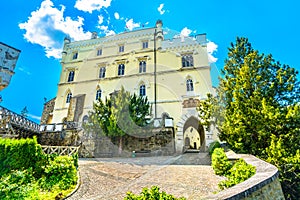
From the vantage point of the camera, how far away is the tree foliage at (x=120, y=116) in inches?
580

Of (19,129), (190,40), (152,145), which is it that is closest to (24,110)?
(19,129)

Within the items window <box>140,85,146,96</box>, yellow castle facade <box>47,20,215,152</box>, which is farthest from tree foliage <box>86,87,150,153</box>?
window <box>140,85,146,96</box>

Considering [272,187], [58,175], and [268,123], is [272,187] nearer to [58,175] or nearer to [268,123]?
[268,123]

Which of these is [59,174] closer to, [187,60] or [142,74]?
[142,74]

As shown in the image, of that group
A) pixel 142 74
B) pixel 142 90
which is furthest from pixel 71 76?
pixel 142 90

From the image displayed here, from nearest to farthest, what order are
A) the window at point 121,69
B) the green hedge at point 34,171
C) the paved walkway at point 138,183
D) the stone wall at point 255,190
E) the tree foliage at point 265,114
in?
the stone wall at point 255,190 < the green hedge at point 34,171 < the paved walkway at point 138,183 < the tree foliage at point 265,114 < the window at point 121,69

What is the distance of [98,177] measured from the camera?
743cm

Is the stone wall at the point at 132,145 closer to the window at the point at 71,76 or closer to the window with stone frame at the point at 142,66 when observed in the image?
the window with stone frame at the point at 142,66

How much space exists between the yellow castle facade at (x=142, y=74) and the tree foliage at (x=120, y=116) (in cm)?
370

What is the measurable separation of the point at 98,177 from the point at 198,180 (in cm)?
432

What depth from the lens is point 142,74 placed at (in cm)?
2223

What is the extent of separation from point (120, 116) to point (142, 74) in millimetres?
9032

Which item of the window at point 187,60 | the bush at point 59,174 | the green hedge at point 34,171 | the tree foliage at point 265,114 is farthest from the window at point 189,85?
the bush at point 59,174

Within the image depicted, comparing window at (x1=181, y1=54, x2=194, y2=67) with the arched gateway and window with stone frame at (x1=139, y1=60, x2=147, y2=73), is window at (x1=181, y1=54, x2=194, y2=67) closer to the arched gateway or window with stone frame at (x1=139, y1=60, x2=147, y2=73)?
the arched gateway
